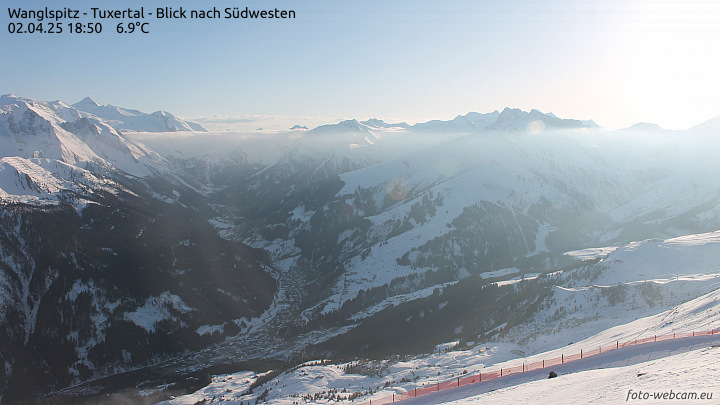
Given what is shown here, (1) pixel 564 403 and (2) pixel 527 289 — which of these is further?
(2) pixel 527 289

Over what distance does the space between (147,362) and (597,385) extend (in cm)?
16346

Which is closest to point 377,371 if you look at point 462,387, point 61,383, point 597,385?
point 462,387

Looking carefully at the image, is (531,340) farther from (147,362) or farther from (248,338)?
(147,362)

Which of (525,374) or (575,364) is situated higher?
(575,364)

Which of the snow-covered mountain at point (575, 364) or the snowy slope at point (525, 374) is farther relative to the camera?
the snow-covered mountain at point (575, 364)

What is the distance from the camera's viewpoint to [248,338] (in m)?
182

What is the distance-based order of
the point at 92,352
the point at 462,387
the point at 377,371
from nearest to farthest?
the point at 462,387 < the point at 377,371 < the point at 92,352

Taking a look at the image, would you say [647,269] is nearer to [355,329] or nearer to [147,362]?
[355,329]

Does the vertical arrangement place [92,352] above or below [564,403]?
below

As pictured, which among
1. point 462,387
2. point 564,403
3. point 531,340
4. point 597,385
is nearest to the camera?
point 564,403

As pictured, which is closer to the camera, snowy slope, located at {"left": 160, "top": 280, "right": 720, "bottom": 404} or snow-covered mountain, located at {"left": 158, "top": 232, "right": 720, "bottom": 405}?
snowy slope, located at {"left": 160, "top": 280, "right": 720, "bottom": 404}

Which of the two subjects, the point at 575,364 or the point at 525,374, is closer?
the point at 575,364

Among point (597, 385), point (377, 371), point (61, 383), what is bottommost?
point (61, 383)

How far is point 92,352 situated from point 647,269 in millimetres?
187569
